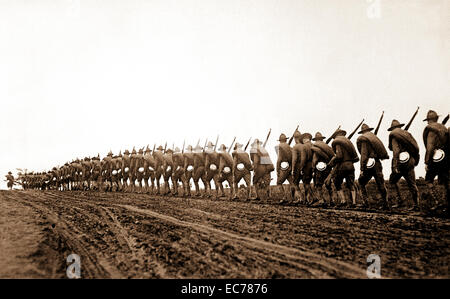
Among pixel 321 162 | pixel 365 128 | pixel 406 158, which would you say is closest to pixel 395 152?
pixel 406 158

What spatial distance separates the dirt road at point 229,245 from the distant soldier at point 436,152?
1585mm

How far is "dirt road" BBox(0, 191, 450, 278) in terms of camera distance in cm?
484

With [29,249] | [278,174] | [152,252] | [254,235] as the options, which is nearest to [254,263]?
[254,235]

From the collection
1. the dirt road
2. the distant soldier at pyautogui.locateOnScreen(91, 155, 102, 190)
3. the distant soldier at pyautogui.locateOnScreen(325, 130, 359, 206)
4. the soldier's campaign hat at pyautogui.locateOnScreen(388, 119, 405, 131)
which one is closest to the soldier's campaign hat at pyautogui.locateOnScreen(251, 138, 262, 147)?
the distant soldier at pyautogui.locateOnScreen(325, 130, 359, 206)

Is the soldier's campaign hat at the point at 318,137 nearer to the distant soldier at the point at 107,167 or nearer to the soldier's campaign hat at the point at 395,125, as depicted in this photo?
the soldier's campaign hat at the point at 395,125

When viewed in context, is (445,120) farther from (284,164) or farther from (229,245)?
(229,245)

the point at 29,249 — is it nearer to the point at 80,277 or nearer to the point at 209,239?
the point at 80,277

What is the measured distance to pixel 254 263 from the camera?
5051 mm

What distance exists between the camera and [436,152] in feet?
28.3

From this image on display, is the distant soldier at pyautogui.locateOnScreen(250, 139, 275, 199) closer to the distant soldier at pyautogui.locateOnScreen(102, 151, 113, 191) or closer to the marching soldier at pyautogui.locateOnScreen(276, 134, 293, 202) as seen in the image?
the marching soldier at pyautogui.locateOnScreen(276, 134, 293, 202)

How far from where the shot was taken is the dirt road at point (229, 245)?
484 cm

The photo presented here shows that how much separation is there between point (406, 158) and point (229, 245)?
6570 mm

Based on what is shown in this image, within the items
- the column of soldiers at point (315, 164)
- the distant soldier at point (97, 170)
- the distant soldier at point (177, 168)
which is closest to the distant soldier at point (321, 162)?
the column of soldiers at point (315, 164)
